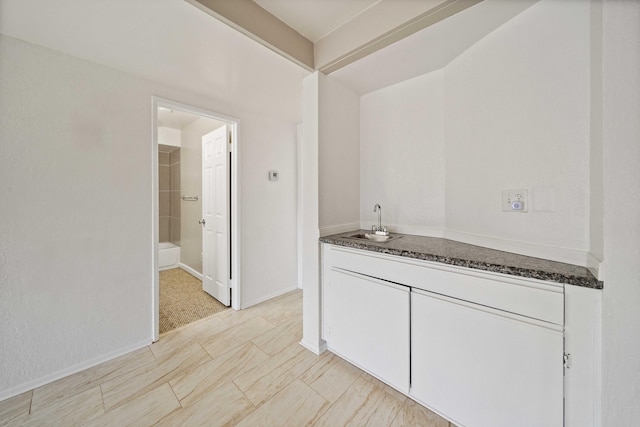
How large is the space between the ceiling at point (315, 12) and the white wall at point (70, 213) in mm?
507

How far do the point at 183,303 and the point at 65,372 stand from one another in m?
1.17

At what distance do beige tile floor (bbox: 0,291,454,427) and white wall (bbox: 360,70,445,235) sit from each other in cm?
125

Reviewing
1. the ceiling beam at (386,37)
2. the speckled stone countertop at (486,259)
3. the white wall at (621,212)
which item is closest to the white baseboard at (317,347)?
the speckled stone countertop at (486,259)

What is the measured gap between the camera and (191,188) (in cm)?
376

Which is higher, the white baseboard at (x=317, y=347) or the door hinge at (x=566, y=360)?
the door hinge at (x=566, y=360)

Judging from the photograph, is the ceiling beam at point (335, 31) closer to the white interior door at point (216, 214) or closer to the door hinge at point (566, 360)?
the white interior door at point (216, 214)

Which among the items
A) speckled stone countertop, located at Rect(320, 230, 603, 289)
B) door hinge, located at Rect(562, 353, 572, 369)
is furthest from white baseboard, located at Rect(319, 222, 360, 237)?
door hinge, located at Rect(562, 353, 572, 369)

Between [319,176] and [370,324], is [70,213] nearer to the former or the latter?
[319,176]

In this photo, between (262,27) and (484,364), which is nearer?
(484,364)

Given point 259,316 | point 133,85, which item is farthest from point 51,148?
point 259,316

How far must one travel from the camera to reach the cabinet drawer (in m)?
0.96

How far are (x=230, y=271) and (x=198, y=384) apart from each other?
4.03ft

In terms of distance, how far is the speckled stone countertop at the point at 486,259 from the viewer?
3.03 ft

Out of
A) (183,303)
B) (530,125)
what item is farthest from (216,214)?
(530,125)
